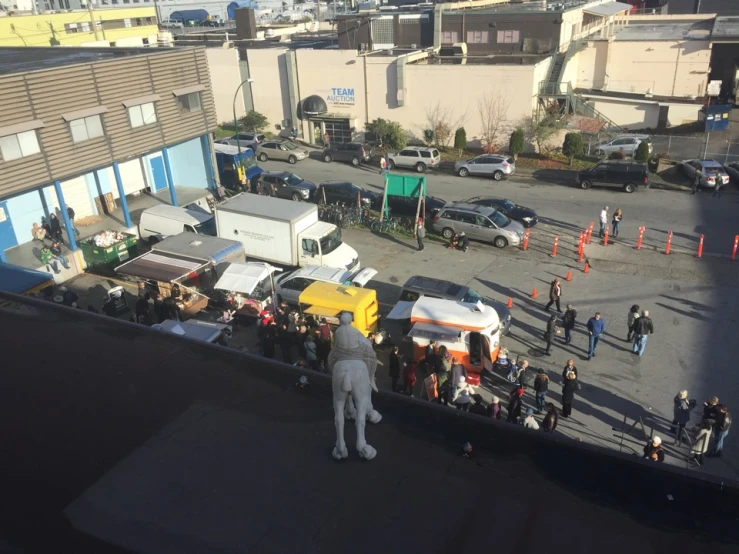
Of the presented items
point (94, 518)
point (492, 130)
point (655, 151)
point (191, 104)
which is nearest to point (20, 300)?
point (94, 518)

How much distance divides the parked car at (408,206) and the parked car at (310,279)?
24.1 ft

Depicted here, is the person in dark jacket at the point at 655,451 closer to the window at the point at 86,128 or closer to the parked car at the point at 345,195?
the parked car at the point at 345,195

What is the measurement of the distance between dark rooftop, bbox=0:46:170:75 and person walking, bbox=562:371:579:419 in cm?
2114

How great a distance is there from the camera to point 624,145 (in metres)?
32.7

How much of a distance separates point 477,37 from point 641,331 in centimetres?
3134

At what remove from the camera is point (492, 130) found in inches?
1388

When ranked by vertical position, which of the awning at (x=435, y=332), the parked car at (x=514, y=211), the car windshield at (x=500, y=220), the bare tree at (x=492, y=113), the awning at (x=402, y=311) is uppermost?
the bare tree at (x=492, y=113)

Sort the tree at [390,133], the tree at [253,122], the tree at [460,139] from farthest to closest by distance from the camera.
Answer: the tree at [253,122]
the tree at [390,133]
the tree at [460,139]

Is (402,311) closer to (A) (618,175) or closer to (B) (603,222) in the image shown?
(B) (603,222)

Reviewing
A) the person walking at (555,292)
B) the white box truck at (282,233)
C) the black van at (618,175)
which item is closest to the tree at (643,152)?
the black van at (618,175)

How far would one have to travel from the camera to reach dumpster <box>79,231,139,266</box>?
2194cm

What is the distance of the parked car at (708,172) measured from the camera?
2755 cm

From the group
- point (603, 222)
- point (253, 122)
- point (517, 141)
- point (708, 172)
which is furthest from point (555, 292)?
point (253, 122)

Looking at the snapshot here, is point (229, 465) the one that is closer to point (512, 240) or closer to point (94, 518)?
point (94, 518)
